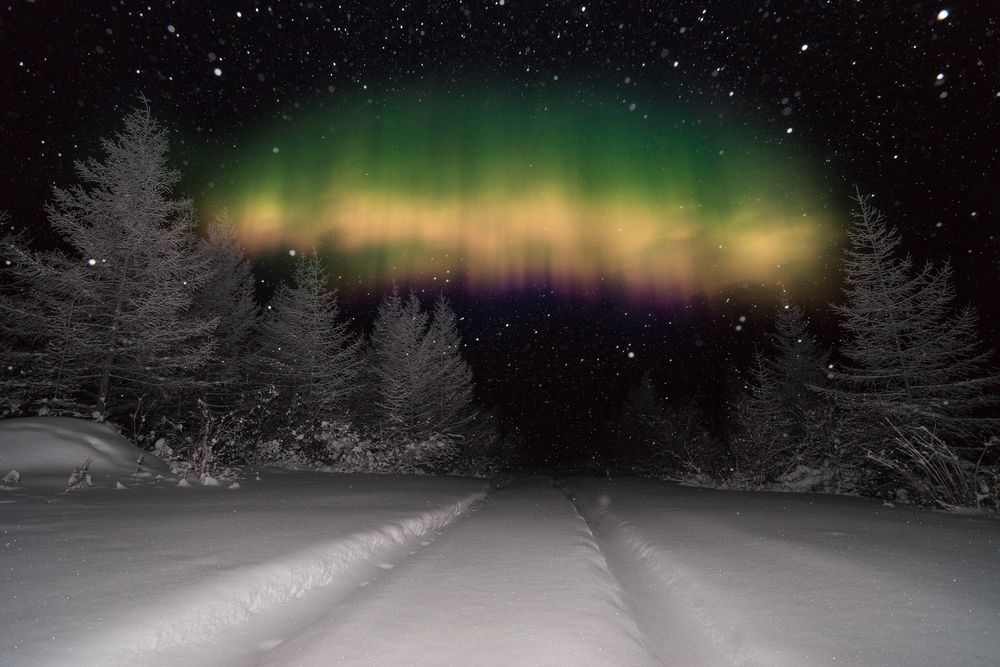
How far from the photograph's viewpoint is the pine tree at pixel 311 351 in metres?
21.5

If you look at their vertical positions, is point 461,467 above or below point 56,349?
below

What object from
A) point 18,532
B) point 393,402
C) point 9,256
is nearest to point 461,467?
point 393,402

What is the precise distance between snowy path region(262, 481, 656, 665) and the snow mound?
6.45 m

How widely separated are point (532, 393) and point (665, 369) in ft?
196

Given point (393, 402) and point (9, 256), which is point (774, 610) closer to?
point (9, 256)

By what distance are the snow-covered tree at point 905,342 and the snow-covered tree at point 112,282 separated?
2085 centimetres

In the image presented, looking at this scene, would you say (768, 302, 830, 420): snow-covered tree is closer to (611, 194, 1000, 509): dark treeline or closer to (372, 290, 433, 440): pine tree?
(611, 194, 1000, 509): dark treeline

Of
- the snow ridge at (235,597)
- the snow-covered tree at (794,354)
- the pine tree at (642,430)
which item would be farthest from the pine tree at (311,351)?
the snow-covered tree at (794,354)

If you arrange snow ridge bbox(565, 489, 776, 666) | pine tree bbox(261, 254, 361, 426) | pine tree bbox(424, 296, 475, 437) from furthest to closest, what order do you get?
pine tree bbox(424, 296, 475, 437) < pine tree bbox(261, 254, 361, 426) < snow ridge bbox(565, 489, 776, 666)

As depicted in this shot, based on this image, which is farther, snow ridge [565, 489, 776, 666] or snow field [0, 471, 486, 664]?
snow ridge [565, 489, 776, 666]

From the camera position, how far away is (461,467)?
25.1 m

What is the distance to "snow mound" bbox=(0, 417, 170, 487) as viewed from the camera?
7.62m

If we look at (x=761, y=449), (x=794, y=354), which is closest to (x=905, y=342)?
(x=761, y=449)

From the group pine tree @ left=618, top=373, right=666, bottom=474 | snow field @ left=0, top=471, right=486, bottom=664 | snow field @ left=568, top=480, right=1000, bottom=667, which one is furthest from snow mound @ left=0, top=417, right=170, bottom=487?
pine tree @ left=618, top=373, right=666, bottom=474
